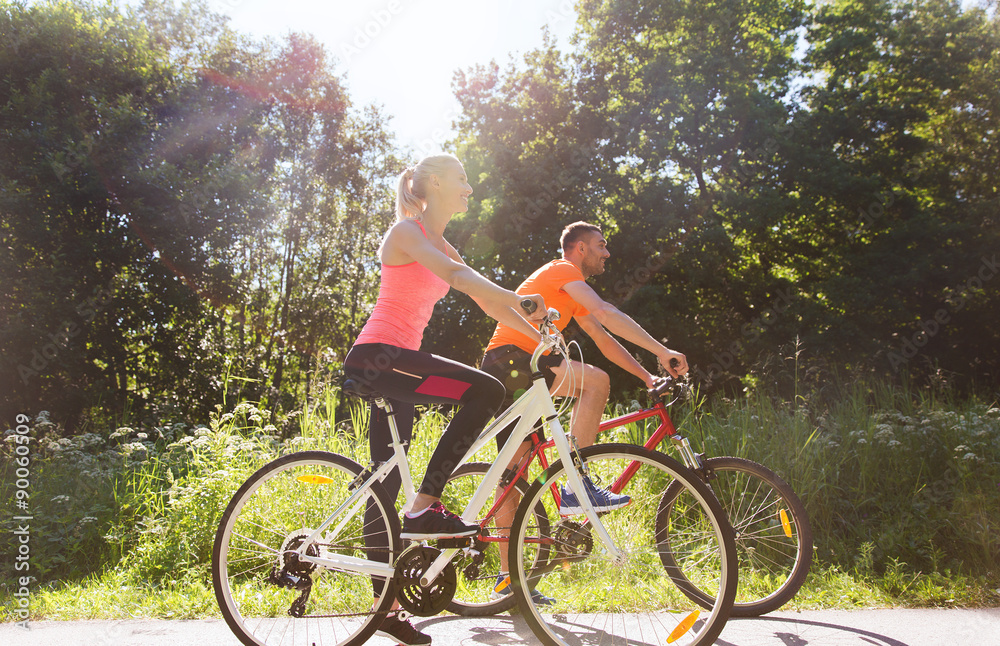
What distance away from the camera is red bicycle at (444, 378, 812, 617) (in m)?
2.79

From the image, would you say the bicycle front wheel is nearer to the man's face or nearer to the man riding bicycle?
the man riding bicycle

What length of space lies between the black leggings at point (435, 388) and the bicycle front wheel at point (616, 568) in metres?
0.35

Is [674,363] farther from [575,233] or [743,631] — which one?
[743,631]

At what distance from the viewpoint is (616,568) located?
8.37 feet

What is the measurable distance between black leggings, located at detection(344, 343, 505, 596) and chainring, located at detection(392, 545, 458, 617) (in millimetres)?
122

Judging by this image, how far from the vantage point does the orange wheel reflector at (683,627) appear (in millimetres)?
2387

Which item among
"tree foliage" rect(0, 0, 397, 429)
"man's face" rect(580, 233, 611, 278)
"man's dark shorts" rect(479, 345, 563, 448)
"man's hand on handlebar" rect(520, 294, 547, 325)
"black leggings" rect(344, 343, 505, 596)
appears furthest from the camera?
"tree foliage" rect(0, 0, 397, 429)

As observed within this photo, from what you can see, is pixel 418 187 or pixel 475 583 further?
pixel 475 583

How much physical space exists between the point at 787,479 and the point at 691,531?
6.90 ft

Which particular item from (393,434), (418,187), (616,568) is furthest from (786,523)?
(418,187)

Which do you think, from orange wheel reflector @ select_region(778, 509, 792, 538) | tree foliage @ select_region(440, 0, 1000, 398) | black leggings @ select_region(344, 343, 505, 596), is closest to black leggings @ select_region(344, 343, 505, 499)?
black leggings @ select_region(344, 343, 505, 596)

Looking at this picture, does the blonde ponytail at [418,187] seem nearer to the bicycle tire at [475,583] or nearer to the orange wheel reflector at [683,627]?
the bicycle tire at [475,583]

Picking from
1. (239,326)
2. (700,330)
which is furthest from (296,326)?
(700,330)

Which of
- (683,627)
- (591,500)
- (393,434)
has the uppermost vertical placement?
(393,434)
